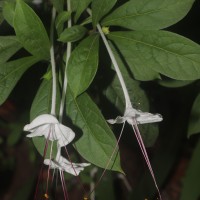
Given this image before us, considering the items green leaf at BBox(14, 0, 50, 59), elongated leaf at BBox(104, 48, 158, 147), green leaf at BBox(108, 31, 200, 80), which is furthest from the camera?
elongated leaf at BBox(104, 48, 158, 147)

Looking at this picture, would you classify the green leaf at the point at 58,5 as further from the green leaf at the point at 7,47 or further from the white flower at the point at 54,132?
the white flower at the point at 54,132

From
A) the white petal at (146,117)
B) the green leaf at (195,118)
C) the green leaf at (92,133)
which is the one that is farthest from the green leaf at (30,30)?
the green leaf at (195,118)

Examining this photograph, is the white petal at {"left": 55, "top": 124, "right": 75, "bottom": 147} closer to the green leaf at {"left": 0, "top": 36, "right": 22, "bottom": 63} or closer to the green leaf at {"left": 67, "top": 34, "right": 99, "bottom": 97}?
the green leaf at {"left": 67, "top": 34, "right": 99, "bottom": 97}

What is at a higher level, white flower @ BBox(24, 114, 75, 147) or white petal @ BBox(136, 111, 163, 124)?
white petal @ BBox(136, 111, 163, 124)

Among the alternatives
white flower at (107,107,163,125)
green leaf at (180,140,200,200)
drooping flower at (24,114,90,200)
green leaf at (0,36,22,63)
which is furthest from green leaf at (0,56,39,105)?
green leaf at (180,140,200,200)

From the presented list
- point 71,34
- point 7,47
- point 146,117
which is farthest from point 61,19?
point 146,117
